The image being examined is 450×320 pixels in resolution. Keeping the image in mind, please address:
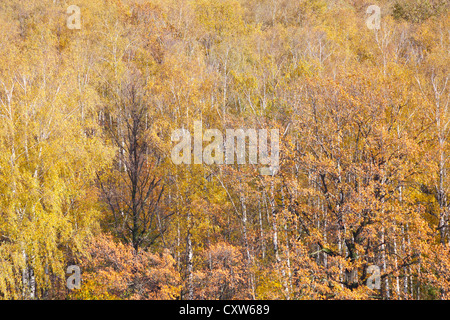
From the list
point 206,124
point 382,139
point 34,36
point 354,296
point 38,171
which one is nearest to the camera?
point 354,296

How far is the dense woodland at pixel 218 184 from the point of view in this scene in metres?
14.3

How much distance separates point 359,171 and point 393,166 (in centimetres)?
165

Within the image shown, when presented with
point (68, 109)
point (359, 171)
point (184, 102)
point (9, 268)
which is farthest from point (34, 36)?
point (359, 171)

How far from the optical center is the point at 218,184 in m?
21.5

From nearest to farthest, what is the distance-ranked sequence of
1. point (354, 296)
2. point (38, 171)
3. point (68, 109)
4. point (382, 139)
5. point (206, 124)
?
point (354, 296) < point (382, 139) < point (38, 171) < point (68, 109) < point (206, 124)

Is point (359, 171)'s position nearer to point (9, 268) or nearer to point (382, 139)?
point (382, 139)

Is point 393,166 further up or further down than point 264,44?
further down

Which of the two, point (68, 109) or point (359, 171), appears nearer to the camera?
point (359, 171)

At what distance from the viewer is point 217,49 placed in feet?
107

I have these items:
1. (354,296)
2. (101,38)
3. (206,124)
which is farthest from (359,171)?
(101,38)

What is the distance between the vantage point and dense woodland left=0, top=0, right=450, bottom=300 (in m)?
14.3

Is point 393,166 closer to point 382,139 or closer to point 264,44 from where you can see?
point 382,139

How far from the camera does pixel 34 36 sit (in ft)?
95.2

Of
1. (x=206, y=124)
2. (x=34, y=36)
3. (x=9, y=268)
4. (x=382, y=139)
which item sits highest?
(x=34, y=36)
